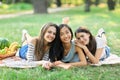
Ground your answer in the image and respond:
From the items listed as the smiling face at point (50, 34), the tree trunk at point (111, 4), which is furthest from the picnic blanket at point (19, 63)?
the tree trunk at point (111, 4)

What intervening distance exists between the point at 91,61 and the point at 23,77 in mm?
1598

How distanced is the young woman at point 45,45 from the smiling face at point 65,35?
99 mm

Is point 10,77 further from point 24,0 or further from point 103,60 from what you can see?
point 24,0

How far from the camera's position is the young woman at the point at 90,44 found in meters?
6.55

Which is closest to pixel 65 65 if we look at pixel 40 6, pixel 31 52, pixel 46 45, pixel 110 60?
pixel 46 45

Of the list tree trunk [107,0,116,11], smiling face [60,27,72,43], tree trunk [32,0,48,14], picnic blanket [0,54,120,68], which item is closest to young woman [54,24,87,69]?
smiling face [60,27,72,43]

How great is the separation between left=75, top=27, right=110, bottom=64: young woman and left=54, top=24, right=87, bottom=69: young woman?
4.7 inches

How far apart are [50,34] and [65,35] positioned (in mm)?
289

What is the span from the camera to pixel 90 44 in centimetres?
677

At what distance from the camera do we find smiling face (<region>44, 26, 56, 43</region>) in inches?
255

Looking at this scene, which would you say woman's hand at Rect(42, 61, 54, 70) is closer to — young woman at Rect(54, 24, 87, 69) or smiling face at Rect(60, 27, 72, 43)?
young woman at Rect(54, 24, 87, 69)

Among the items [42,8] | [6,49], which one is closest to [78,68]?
[6,49]

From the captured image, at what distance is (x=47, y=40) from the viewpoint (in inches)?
257

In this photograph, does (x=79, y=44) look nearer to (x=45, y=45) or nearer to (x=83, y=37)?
(x=83, y=37)
